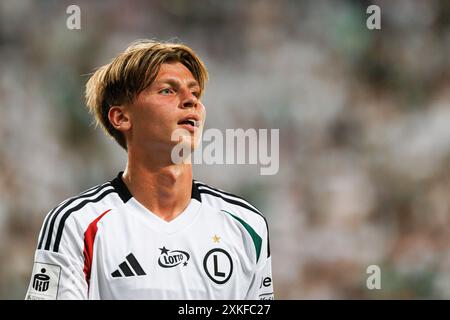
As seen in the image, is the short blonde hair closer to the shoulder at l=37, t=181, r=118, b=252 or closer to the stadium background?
the shoulder at l=37, t=181, r=118, b=252

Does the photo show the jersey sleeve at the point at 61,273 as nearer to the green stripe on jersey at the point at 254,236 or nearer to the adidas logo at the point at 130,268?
the adidas logo at the point at 130,268

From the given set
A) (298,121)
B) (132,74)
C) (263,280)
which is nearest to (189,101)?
(132,74)

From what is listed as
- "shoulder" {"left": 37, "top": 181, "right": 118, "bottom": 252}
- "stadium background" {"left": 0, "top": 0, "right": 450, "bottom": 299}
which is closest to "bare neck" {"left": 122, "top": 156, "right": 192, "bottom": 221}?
"shoulder" {"left": 37, "top": 181, "right": 118, "bottom": 252}

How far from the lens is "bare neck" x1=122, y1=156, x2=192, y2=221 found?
2.98 meters

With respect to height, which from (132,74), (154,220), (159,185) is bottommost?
(154,220)

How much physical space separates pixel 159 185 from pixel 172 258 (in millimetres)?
322

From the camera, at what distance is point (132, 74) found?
2.99 meters

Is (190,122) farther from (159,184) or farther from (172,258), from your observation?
(172,258)

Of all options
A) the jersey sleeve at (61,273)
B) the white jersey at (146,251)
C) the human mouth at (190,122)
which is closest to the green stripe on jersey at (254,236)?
the white jersey at (146,251)

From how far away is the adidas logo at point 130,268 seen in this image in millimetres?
2781

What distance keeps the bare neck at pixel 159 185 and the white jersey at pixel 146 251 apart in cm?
3
